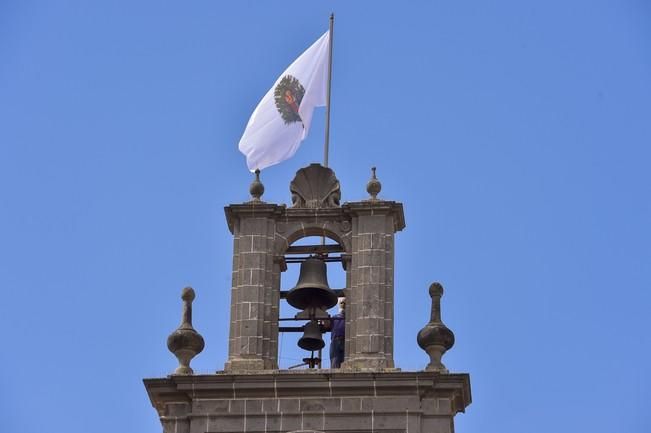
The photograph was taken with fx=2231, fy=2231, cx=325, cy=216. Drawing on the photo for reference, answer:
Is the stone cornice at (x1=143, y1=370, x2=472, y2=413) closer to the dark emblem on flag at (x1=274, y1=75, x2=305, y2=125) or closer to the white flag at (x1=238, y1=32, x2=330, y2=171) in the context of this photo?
the white flag at (x1=238, y1=32, x2=330, y2=171)

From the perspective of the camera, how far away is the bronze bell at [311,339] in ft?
144

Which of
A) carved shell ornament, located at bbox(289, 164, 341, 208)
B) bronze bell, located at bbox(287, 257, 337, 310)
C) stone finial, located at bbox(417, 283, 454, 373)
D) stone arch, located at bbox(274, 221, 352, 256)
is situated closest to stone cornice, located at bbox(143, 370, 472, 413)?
stone finial, located at bbox(417, 283, 454, 373)

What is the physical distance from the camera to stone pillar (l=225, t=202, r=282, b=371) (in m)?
42.5

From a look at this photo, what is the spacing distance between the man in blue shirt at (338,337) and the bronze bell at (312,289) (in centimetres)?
36

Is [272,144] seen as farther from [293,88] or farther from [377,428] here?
[377,428]

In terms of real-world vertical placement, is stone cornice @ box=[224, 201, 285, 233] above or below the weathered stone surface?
above

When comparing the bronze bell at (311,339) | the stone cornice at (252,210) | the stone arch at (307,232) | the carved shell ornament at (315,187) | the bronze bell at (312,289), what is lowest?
the bronze bell at (311,339)

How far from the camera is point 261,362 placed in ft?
139

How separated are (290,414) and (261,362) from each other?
4.42 ft

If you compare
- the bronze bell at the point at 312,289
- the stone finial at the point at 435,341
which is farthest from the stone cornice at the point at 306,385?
the bronze bell at the point at 312,289

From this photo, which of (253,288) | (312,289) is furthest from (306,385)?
(312,289)

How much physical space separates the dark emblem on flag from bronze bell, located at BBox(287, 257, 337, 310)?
3.69 m

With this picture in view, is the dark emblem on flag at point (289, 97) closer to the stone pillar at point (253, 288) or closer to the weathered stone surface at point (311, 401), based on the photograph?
the stone pillar at point (253, 288)

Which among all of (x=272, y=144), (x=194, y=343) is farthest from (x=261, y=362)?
(x=272, y=144)
